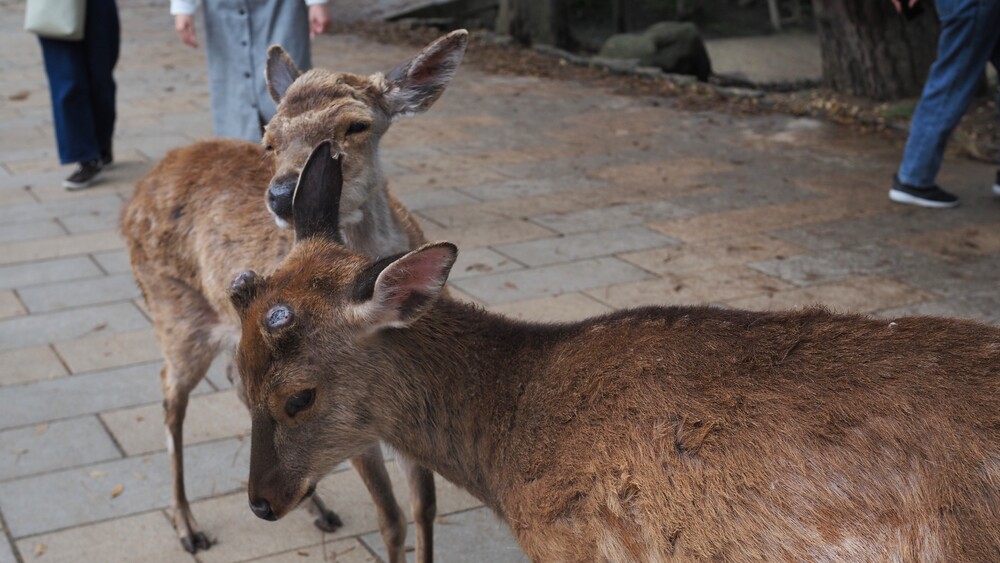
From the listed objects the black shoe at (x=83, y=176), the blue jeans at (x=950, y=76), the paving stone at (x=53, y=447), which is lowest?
the black shoe at (x=83, y=176)

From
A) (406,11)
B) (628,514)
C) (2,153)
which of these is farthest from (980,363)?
(406,11)

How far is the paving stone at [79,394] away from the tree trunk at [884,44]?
7.49 metres

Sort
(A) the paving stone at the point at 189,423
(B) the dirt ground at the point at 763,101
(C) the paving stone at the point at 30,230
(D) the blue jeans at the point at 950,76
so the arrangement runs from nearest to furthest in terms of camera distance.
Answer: (A) the paving stone at the point at 189,423
(D) the blue jeans at the point at 950,76
(C) the paving stone at the point at 30,230
(B) the dirt ground at the point at 763,101

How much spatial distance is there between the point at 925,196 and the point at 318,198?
5.61 meters

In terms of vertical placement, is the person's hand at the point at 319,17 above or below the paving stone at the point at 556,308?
above

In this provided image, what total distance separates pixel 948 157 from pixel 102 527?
7273 millimetres

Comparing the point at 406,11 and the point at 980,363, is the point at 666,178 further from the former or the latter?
the point at 406,11

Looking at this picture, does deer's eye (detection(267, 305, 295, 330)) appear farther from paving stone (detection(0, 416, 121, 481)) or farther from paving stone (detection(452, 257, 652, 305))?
paving stone (detection(452, 257, 652, 305))

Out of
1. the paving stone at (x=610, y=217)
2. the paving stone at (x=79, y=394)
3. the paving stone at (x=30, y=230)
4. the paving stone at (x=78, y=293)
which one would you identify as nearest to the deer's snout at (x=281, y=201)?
the paving stone at (x=79, y=394)

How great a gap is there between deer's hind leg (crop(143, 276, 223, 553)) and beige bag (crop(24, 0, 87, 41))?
494 cm

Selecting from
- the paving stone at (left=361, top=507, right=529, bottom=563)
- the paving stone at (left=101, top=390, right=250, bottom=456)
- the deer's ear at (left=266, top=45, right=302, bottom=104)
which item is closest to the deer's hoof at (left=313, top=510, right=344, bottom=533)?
the paving stone at (left=361, top=507, right=529, bottom=563)

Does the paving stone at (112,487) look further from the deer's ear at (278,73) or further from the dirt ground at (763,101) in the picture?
the dirt ground at (763,101)

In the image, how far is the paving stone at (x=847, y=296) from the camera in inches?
248

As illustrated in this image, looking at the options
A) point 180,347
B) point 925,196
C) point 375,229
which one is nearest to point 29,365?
point 180,347
